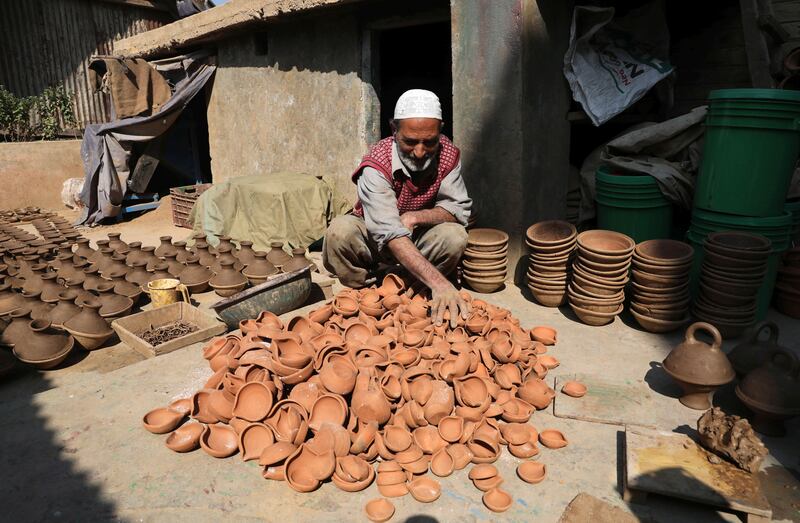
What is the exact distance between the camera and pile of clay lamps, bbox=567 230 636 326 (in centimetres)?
341

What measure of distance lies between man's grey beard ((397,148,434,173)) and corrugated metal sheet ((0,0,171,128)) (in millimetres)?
7670

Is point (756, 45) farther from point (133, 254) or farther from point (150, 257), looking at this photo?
point (133, 254)

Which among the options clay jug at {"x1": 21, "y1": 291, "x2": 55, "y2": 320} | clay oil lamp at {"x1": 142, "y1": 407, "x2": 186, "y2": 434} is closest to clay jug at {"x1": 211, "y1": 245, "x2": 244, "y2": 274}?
clay jug at {"x1": 21, "y1": 291, "x2": 55, "y2": 320}

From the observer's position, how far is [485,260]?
13.1ft

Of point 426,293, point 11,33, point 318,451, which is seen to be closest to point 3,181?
point 11,33

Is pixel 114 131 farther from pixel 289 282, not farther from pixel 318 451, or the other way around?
pixel 318 451

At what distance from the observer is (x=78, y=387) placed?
9.29 ft

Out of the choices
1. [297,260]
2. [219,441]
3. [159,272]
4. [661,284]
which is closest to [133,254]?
[159,272]

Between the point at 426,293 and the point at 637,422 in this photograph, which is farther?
the point at 426,293

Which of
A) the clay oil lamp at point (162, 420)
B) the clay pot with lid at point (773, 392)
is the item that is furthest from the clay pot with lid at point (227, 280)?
the clay pot with lid at point (773, 392)

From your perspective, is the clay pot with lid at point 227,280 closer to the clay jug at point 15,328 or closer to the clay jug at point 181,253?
the clay jug at point 181,253

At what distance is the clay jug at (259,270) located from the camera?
4402mm

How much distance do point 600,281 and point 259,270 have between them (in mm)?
2608

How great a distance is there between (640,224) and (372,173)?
6.57 feet
